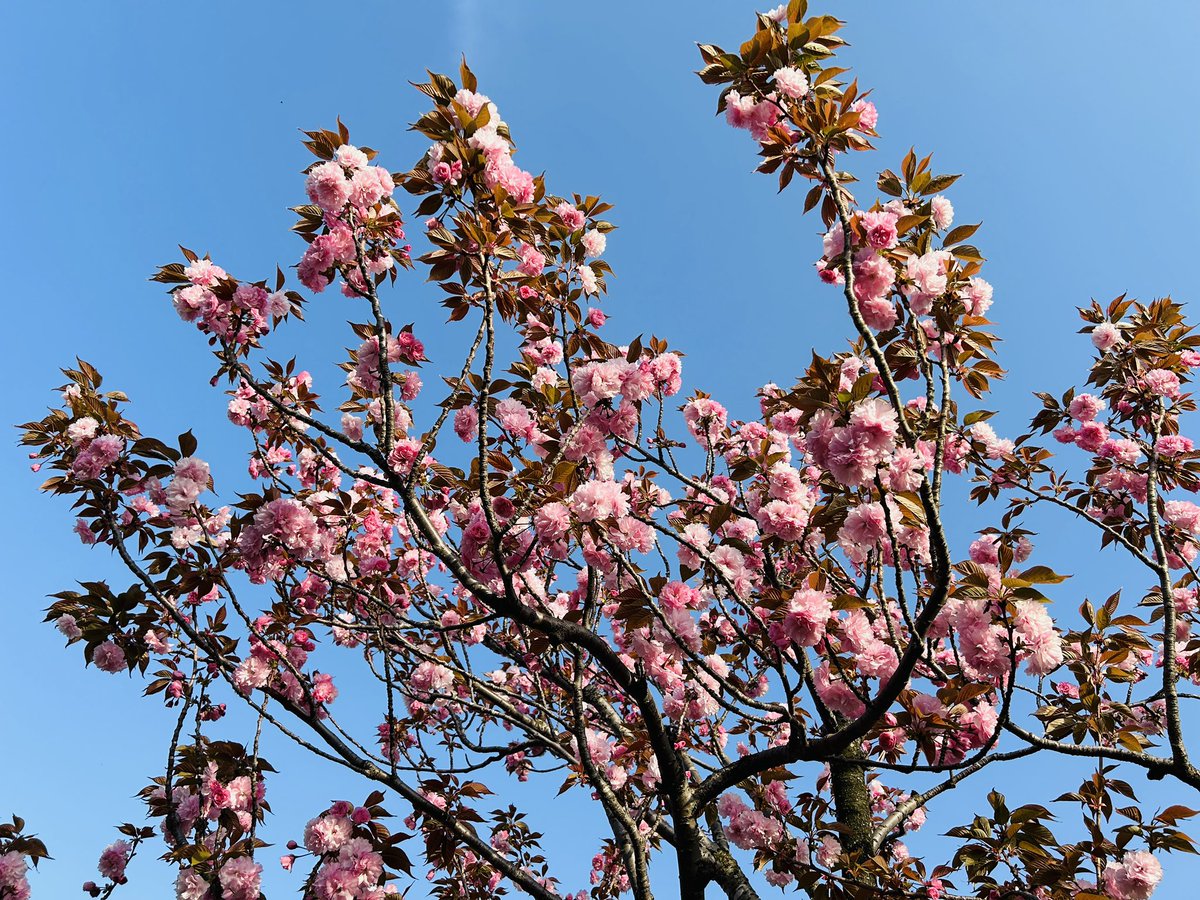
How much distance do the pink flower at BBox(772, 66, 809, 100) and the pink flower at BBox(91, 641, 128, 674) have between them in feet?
14.4

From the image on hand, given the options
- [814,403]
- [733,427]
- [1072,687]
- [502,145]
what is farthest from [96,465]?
[1072,687]

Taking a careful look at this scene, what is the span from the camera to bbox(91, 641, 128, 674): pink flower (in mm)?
3994

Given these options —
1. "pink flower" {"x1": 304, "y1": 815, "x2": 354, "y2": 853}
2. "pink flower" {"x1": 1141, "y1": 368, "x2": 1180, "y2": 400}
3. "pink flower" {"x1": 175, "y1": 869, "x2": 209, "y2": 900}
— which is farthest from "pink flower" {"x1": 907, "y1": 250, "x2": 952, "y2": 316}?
"pink flower" {"x1": 175, "y1": 869, "x2": 209, "y2": 900}

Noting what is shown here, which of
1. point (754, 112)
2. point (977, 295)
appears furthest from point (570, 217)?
point (977, 295)

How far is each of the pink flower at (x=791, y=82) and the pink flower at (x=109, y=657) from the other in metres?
4.39

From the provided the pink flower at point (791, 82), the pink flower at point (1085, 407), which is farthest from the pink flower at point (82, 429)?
the pink flower at point (1085, 407)

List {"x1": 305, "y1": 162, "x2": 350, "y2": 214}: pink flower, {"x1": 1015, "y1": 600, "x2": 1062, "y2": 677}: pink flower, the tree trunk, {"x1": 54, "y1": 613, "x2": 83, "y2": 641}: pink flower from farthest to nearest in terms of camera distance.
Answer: the tree trunk → {"x1": 54, "y1": 613, "x2": 83, "y2": 641}: pink flower → {"x1": 305, "y1": 162, "x2": 350, "y2": 214}: pink flower → {"x1": 1015, "y1": 600, "x2": 1062, "y2": 677}: pink flower

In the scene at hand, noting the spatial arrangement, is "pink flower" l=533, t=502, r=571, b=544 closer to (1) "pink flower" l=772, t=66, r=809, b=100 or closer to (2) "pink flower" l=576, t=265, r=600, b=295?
(2) "pink flower" l=576, t=265, r=600, b=295

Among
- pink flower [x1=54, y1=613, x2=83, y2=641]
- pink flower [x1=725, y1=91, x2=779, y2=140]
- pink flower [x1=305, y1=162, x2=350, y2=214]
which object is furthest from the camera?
pink flower [x1=54, y1=613, x2=83, y2=641]

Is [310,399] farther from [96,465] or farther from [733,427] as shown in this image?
[733,427]

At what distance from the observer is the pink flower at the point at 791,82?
3.03 metres

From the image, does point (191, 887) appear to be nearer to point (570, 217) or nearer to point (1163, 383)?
point (570, 217)

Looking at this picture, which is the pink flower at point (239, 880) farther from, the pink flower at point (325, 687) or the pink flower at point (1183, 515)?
the pink flower at point (1183, 515)

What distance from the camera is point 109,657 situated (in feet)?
13.2
